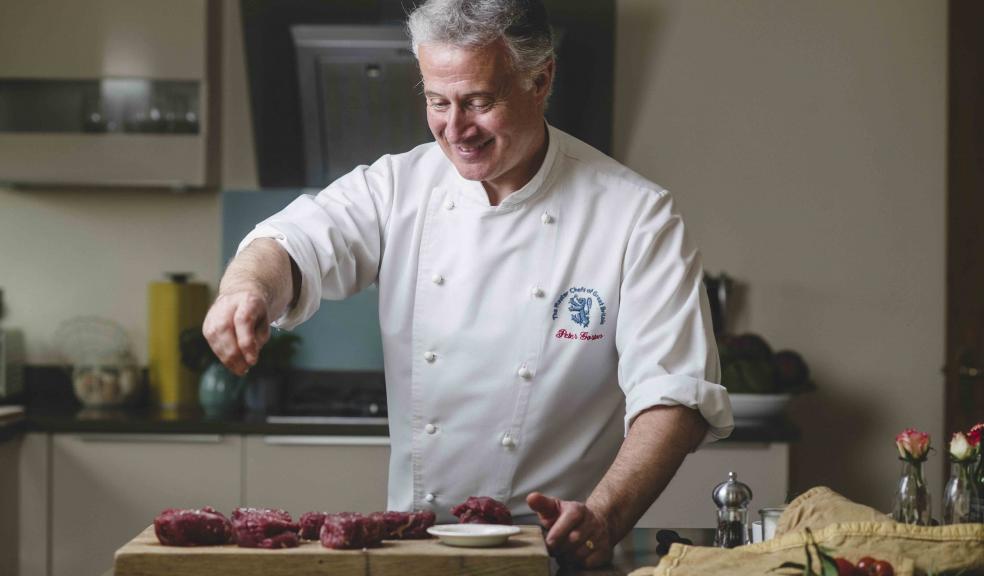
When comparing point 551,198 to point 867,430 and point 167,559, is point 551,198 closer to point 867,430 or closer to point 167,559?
point 167,559

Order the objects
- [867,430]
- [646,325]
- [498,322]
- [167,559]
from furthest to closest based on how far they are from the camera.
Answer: [867,430] → [498,322] → [646,325] → [167,559]

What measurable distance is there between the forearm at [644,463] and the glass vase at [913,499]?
294 mm

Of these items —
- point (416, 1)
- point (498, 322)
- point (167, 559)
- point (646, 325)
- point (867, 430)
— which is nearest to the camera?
point (167, 559)

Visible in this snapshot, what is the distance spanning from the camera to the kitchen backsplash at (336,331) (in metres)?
3.55

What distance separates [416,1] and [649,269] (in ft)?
5.59

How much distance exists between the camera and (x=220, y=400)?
128 inches

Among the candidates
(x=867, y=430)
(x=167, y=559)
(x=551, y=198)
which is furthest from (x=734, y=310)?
(x=167, y=559)

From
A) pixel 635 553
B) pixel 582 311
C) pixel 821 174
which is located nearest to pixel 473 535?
pixel 635 553

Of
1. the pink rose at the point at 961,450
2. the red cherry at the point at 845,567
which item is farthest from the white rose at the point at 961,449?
the red cherry at the point at 845,567

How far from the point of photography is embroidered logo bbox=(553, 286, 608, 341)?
178 cm

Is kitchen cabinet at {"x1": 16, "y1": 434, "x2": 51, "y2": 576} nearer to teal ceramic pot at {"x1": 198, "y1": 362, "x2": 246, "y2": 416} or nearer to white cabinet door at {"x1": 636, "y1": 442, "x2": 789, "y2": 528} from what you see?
teal ceramic pot at {"x1": 198, "y1": 362, "x2": 246, "y2": 416}

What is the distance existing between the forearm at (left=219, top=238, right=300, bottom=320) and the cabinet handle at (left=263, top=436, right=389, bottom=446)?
55.4 inches

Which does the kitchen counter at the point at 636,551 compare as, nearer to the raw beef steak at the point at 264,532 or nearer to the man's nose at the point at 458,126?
the raw beef steak at the point at 264,532

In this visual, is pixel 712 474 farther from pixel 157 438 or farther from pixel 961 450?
pixel 961 450
